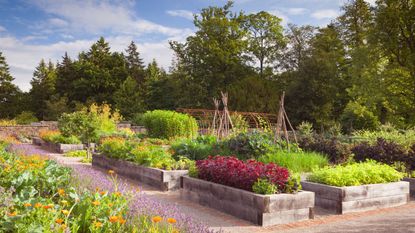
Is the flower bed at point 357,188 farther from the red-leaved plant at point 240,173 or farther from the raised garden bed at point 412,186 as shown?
the red-leaved plant at point 240,173

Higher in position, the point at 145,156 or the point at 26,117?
the point at 26,117

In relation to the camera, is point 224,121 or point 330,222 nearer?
point 330,222

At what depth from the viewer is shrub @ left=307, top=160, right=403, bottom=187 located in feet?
22.1

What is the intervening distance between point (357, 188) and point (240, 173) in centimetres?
188

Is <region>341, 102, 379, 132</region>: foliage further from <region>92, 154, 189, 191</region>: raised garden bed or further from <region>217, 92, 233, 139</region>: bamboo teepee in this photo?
<region>92, 154, 189, 191</region>: raised garden bed

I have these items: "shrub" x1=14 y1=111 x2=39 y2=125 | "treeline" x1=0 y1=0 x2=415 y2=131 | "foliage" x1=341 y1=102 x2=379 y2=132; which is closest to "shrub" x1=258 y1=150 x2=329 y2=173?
"treeline" x1=0 y1=0 x2=415 y2=131

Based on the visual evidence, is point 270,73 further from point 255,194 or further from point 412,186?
point 255,194

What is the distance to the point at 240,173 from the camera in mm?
6238

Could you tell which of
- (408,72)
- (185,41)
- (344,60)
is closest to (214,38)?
(185,41)

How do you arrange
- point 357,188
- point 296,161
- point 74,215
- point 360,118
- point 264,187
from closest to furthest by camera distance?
point 74,215 → point 264,187 → point 357,188 → point 296,161 → point 360,118

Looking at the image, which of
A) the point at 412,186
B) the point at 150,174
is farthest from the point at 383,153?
Result: the point at 150,174

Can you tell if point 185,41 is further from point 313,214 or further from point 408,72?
point 313,214

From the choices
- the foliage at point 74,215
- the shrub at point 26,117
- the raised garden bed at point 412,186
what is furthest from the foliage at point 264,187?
the shrub at point 26,117

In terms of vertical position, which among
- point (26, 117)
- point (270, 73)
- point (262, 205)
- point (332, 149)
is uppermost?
point (270, 73)
